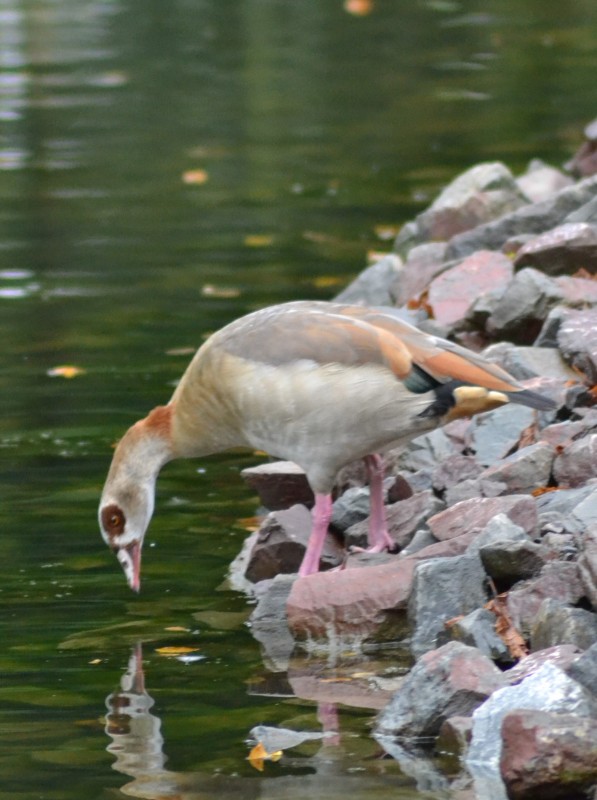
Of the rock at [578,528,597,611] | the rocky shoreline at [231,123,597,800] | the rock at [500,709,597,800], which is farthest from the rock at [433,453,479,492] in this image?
the rock at [500,709,597,800]

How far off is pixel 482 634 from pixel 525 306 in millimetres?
3303

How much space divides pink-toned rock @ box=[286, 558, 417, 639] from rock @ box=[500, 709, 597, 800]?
4.98 ft

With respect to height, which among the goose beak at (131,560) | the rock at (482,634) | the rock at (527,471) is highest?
the rock at (527,471)

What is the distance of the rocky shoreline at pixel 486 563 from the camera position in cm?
520

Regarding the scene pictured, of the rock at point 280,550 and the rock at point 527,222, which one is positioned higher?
the rock at point 527,222

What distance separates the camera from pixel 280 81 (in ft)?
70.6

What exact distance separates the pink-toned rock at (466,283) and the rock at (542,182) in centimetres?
338

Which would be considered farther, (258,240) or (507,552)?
(258,240)

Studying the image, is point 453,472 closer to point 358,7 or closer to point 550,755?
point 550,755

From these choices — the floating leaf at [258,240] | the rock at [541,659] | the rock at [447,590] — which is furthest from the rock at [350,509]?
the floating leaf at [258,240]

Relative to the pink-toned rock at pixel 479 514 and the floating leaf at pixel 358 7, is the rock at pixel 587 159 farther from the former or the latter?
the floating leaf at pixel 358 7

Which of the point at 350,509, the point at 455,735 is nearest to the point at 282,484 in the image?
the point at 350,509

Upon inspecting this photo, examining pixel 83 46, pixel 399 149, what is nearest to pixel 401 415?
pixel 399 149

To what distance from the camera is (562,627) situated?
223 inches
